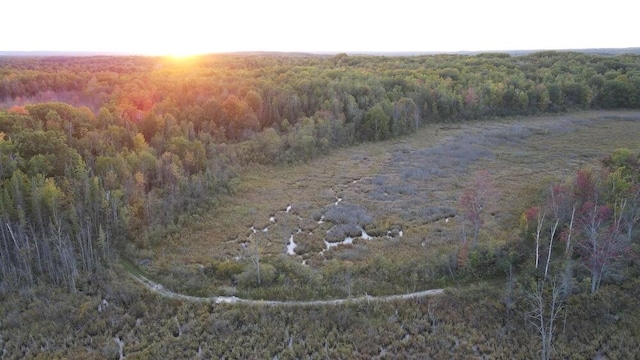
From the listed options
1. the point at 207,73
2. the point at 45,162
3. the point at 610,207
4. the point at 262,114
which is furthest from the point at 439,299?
the point at 207,73

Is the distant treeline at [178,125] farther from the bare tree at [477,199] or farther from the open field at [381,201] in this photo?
the bare tree at [477,199]

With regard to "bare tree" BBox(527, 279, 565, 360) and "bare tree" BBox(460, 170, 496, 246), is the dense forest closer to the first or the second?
"bare tree" BBox(527, 279, 565, 360)

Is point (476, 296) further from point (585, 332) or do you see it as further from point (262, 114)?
point (262, 114)

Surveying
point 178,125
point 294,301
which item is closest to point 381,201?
point 294,301

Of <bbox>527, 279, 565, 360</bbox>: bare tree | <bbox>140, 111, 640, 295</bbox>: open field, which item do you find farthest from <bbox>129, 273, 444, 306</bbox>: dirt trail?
<bbox>527, 279, 565, 360</bbox>: bare tree

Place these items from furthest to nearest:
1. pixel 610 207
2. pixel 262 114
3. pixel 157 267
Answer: pixel 262 114, pixel 610 207, pixel 157 267
